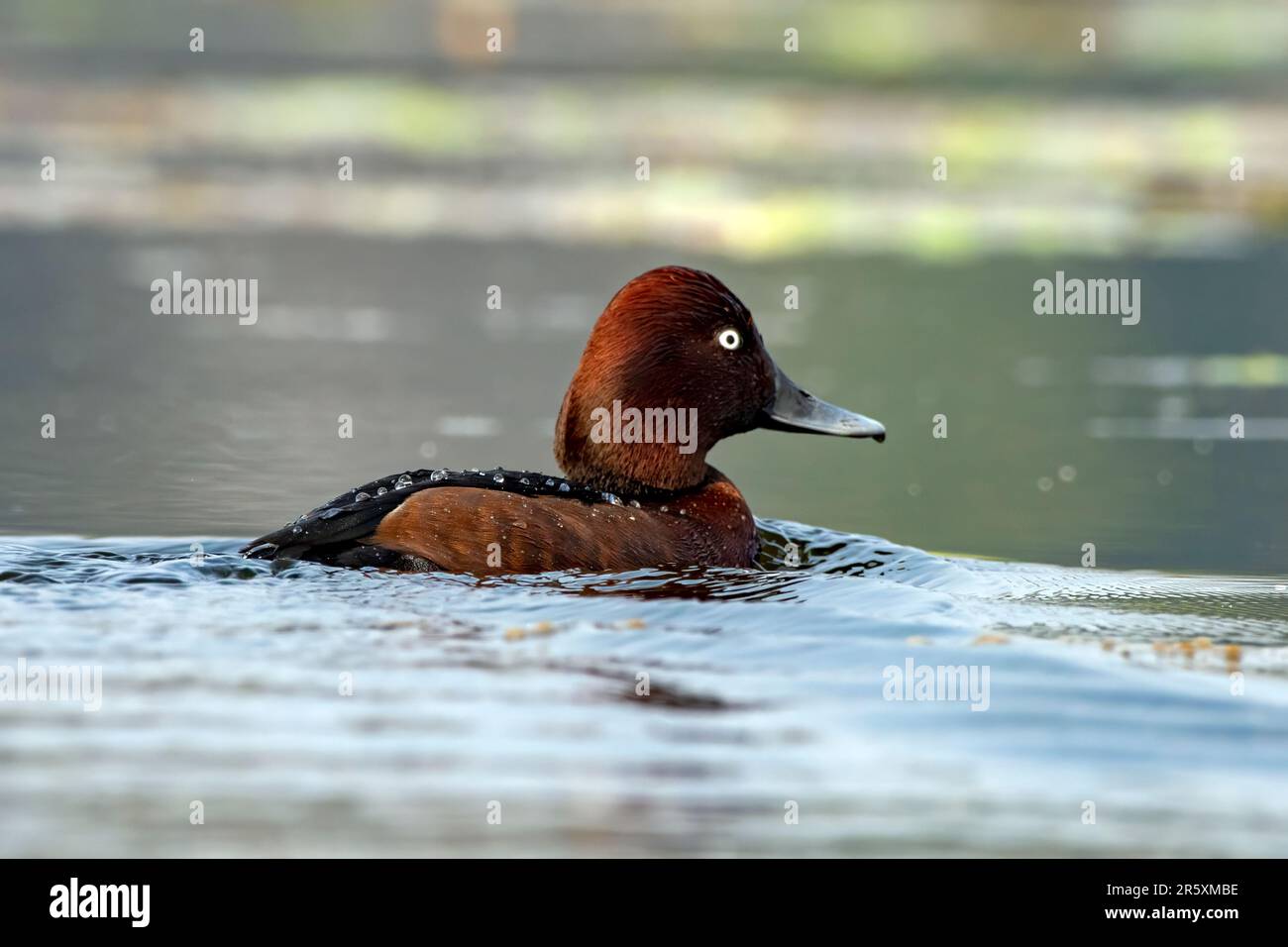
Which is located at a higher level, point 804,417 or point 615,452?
point 804,417

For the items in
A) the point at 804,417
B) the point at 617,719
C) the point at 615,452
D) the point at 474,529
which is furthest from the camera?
the point at 804,417

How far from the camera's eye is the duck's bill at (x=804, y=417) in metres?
9.71

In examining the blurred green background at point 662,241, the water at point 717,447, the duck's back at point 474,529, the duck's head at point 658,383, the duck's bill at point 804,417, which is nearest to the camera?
the water at point 717,447

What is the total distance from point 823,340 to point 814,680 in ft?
38.1

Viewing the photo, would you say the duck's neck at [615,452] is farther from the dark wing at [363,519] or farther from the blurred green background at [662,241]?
the blurred green background at [662,241]

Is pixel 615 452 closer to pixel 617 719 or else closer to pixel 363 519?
pixel 363 519

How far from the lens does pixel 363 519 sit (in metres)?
8.07

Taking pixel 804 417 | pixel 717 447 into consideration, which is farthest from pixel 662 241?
pixel 804 417

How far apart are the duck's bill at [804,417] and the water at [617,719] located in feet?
4.59

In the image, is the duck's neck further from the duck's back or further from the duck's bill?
the duck's bill

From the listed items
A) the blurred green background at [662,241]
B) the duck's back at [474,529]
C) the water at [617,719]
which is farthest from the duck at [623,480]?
the blurred green background at [662,241]

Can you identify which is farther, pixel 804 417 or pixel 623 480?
pixel 804 417

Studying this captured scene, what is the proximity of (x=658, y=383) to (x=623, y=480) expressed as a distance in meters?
0.46
